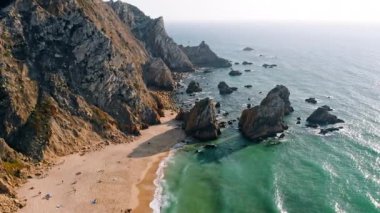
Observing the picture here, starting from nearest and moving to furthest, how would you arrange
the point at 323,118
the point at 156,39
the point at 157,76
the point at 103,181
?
the point at 103,181
the point at 323,118
the point at 157,76
the point at 156,39

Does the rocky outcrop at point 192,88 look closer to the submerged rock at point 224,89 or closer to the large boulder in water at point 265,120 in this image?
the submerged rock at point 224,89

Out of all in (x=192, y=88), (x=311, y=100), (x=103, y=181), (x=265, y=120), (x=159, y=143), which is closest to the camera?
(x=103, y=181)

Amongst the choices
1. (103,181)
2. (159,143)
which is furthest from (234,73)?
(103,181)

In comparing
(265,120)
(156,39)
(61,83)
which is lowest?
(265,120)

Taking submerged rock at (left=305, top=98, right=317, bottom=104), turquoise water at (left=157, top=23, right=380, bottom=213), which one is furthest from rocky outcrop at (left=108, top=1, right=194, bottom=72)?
submerged rock at (left=305, top=98, right=317, bottom=104)

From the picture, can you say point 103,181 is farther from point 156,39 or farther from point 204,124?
point 156,39

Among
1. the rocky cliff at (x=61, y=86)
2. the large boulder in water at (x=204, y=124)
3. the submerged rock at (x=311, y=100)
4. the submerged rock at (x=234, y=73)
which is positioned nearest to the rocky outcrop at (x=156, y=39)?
the submerged rock at (x=234, y=73)

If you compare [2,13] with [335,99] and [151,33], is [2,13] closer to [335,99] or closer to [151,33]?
[151,33]
